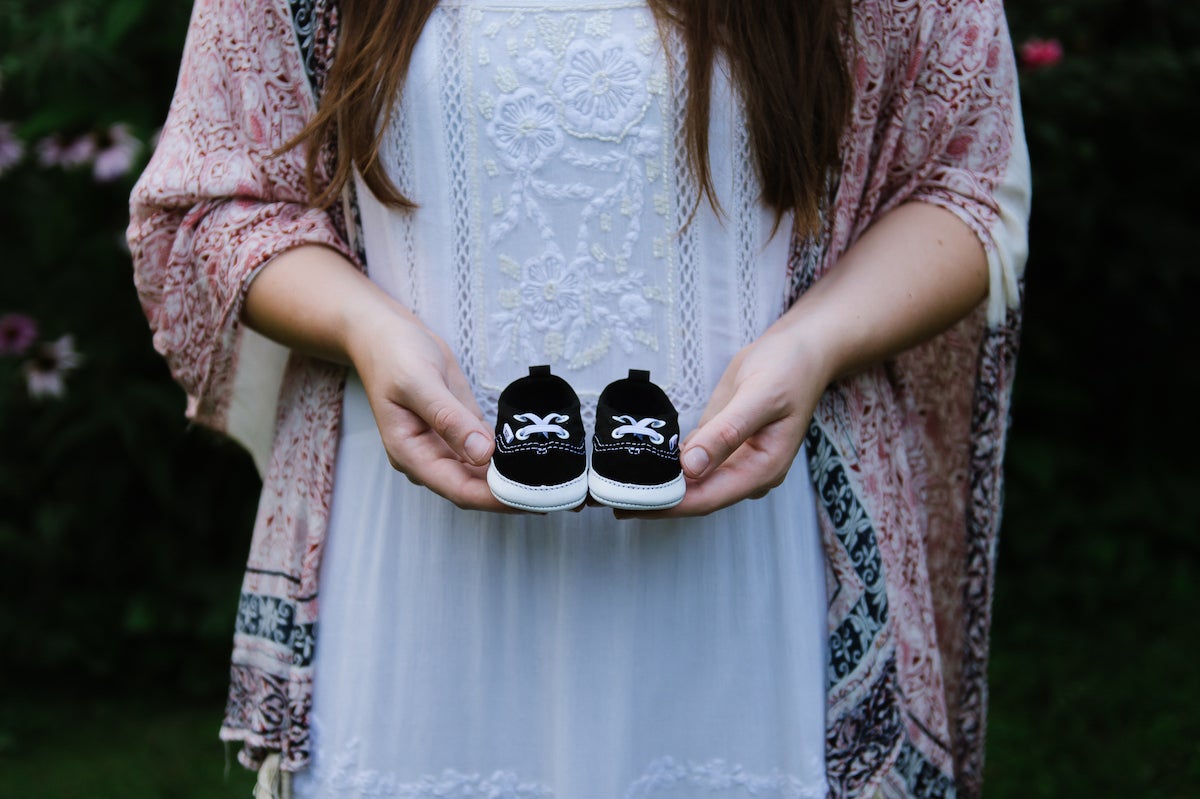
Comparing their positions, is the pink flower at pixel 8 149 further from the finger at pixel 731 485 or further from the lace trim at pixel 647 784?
the finger at pixel 731 485

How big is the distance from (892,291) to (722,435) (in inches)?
12.2

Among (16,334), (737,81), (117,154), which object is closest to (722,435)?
(737,81)

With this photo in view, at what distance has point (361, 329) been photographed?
1.22 meters

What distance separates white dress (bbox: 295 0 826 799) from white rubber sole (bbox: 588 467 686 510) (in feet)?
0.46

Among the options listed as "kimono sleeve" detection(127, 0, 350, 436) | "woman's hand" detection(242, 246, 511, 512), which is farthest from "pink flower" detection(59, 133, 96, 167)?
"woman's hand" detection(242, 246, 511, 512)

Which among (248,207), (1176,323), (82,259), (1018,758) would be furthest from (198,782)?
(1176,323)

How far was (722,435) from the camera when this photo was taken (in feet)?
3.62

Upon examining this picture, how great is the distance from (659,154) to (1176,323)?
307cm

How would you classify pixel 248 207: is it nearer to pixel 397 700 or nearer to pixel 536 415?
pixel 536 415

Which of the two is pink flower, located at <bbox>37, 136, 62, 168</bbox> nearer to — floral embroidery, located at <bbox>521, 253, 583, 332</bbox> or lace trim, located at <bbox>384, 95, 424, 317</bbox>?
lace trim, located at <bbox>384, 95, 424, 317</bbox>

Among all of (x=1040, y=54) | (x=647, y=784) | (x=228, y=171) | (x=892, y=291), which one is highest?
(x=1040, y=54)

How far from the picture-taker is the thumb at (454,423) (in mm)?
1107

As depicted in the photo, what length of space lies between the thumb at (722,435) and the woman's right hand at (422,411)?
0.59 feet

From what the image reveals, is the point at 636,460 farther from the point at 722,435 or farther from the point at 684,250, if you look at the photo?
the point at 684,250
